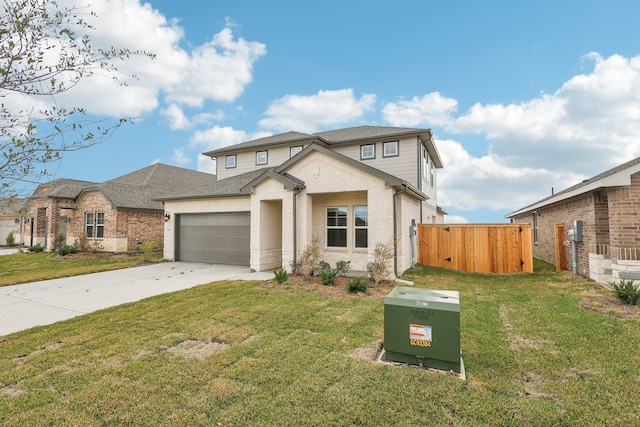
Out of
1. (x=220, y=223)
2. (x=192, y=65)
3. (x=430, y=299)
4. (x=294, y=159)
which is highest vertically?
(x=192, y=65)

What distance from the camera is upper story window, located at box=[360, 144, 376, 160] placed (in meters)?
14.8

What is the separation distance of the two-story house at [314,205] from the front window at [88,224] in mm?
7530

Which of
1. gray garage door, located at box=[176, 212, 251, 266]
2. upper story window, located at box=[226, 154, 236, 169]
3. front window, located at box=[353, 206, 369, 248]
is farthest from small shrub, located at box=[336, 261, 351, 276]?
upper story window, located at box=[226, 154, 236, 169]

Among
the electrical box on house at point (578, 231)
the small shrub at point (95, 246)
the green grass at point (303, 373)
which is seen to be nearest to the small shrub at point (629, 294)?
the green grass at point (303, 373)

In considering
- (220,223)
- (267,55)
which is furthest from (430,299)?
(267,55)

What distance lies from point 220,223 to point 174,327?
9085 mm

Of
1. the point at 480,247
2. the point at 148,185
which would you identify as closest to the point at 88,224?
the point at 148,185

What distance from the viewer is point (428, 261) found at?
527 inches

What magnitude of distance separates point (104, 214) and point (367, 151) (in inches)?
648

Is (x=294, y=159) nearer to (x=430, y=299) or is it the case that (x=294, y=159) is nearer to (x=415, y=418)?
(x=430, y=299)

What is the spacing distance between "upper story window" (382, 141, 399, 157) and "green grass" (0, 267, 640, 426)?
29.9ft

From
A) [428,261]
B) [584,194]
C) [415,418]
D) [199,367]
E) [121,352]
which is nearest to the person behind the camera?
[415,418]

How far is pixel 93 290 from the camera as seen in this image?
9.14 meters

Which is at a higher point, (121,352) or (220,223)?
(220,223)
